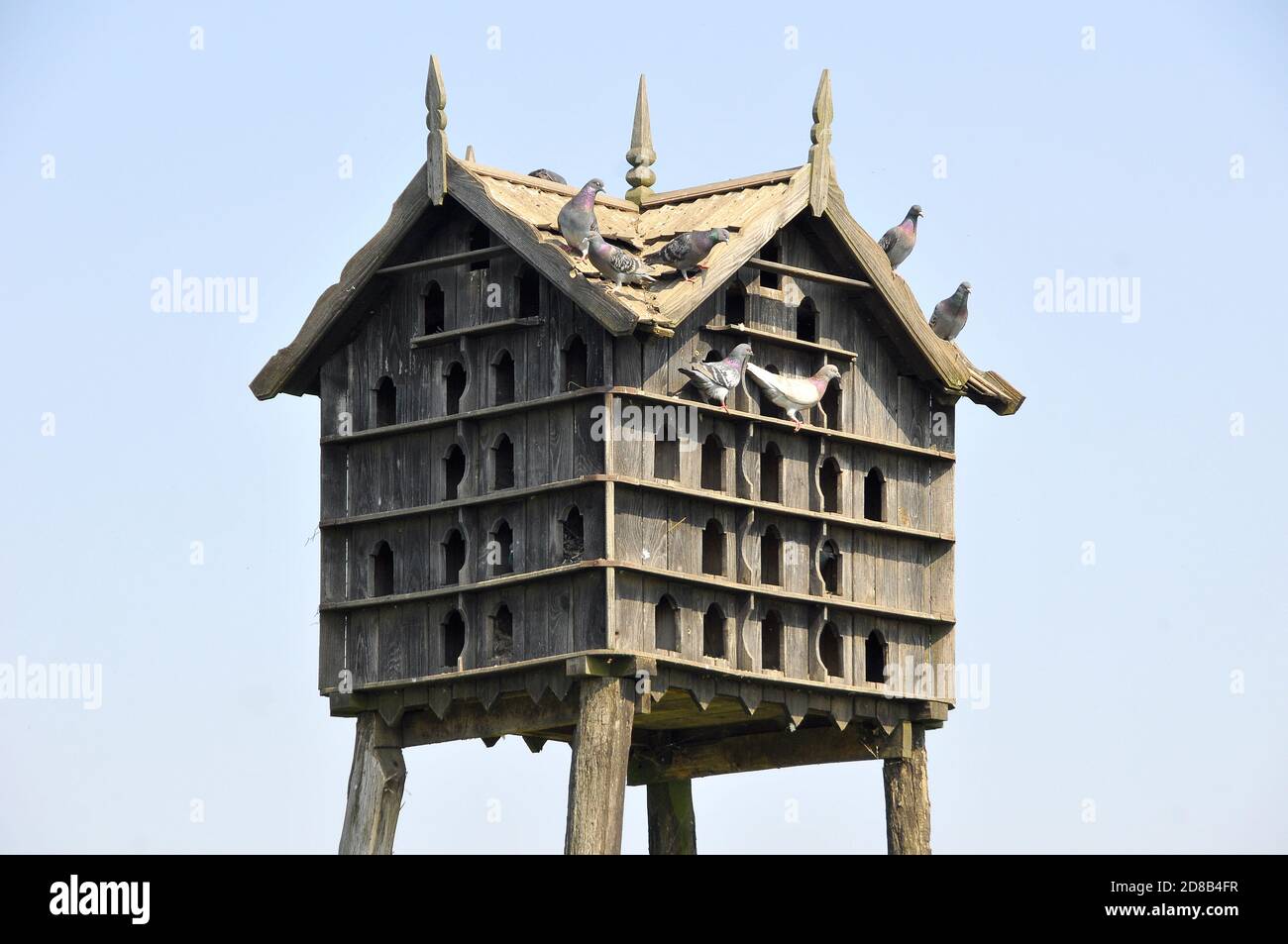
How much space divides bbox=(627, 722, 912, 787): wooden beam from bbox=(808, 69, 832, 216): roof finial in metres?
5.13

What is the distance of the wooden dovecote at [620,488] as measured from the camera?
34156 mm

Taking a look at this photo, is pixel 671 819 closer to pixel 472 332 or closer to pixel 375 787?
pixel 375 787

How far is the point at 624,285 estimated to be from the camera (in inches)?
1352

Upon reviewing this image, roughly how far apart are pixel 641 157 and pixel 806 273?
2351 millimetres

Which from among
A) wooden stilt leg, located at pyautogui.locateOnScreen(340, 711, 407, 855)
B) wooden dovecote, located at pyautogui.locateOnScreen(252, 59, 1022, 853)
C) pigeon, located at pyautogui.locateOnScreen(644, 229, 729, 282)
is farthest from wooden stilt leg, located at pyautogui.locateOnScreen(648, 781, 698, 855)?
pigeon, located at pyautogui.locateOnScreen(644, 229, 729, 282)

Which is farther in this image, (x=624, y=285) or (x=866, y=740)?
A: (x=866, y=740)

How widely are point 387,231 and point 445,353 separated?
1.29 metres

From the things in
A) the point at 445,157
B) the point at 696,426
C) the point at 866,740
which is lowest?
the point at 866,740

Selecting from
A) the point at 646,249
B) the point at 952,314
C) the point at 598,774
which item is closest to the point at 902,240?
the point at 952,314

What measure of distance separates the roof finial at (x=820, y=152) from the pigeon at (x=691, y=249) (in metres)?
1.45

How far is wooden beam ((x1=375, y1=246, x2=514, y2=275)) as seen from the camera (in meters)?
35.3

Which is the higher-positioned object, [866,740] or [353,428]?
[353,428]

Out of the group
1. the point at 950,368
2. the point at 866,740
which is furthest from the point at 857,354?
the point at 866,740

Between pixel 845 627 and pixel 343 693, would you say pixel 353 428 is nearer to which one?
pixel 343 693
